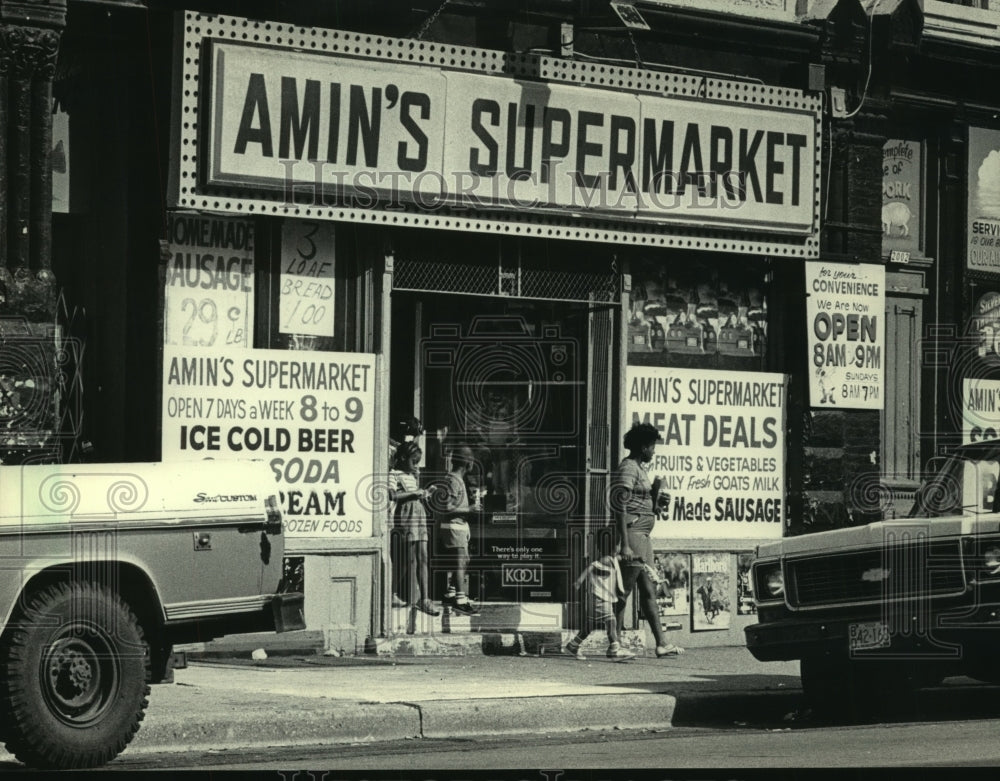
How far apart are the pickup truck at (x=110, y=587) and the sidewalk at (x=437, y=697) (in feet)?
3.10

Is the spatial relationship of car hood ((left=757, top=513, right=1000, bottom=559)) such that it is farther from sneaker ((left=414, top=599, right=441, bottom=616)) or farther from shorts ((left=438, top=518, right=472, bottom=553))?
shorts ((left=438, top=518, right=472, bottom=553))

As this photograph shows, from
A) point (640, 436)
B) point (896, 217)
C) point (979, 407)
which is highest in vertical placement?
point (896, 217)

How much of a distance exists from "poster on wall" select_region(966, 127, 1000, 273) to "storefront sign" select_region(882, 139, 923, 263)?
61 cm

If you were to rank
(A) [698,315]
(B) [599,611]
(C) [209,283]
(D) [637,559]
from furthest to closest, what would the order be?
1. (A) [698,315]
2. (B) [599,611]
3. (D) [637,559]
4. (C) [209,283]

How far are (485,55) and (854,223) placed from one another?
4.31 metres

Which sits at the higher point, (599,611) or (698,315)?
(698,315)

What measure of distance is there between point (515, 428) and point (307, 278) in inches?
105

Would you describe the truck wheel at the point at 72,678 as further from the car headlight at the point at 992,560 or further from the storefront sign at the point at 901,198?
the storefront sign at the point at 901,198

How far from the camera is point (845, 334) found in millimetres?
17516

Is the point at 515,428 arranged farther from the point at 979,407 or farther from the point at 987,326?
the point at 987,326

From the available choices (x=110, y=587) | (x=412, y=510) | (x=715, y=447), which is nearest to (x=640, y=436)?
(x=412, y=510)

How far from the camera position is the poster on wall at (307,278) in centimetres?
1476

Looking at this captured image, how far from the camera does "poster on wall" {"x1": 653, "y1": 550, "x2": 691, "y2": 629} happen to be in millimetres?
16500

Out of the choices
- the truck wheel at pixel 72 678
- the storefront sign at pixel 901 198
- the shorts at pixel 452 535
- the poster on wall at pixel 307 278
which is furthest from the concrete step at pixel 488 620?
the truck wheel at pixel 72 678
